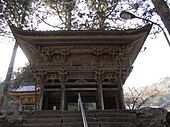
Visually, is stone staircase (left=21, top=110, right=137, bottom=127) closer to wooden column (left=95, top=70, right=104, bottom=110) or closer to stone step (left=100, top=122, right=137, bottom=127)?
stone step (left=100, top=122, right=137, bottom=127)

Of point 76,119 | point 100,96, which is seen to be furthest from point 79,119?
point 100,96

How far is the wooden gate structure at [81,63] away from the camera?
1042 centimetres

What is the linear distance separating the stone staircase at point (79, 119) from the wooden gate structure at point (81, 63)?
10.1ft

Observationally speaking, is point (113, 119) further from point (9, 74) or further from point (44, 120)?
point (9, 74)

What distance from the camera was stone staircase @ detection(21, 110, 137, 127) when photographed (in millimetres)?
6094

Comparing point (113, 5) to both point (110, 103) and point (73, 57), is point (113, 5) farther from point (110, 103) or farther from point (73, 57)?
point (110, 103)

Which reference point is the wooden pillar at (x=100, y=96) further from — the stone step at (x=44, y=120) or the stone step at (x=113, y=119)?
the stone step at (x=44, y=120)

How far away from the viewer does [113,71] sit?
35.6 ft

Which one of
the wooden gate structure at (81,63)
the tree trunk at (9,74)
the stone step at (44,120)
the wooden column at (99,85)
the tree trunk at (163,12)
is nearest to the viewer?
the stone step at (44,120)

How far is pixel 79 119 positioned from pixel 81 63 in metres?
4.69

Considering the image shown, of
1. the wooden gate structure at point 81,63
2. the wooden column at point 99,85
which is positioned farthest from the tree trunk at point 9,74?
the wooden column at point 99,85

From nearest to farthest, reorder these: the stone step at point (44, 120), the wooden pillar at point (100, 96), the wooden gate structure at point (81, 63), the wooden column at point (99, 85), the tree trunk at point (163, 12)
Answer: the stone step at point (44, 120) → the tree trunk at point (163, 12) → the wooden pillar at point (100, 96) → the wooden column at point (99, 85) → the wooden gate structure at point (81, 63)

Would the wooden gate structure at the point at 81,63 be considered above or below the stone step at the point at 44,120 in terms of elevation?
above

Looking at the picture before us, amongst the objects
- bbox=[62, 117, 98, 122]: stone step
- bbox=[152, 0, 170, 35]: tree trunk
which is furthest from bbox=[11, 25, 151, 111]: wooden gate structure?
bbox=[62, 117, 98, 122]: stone step
